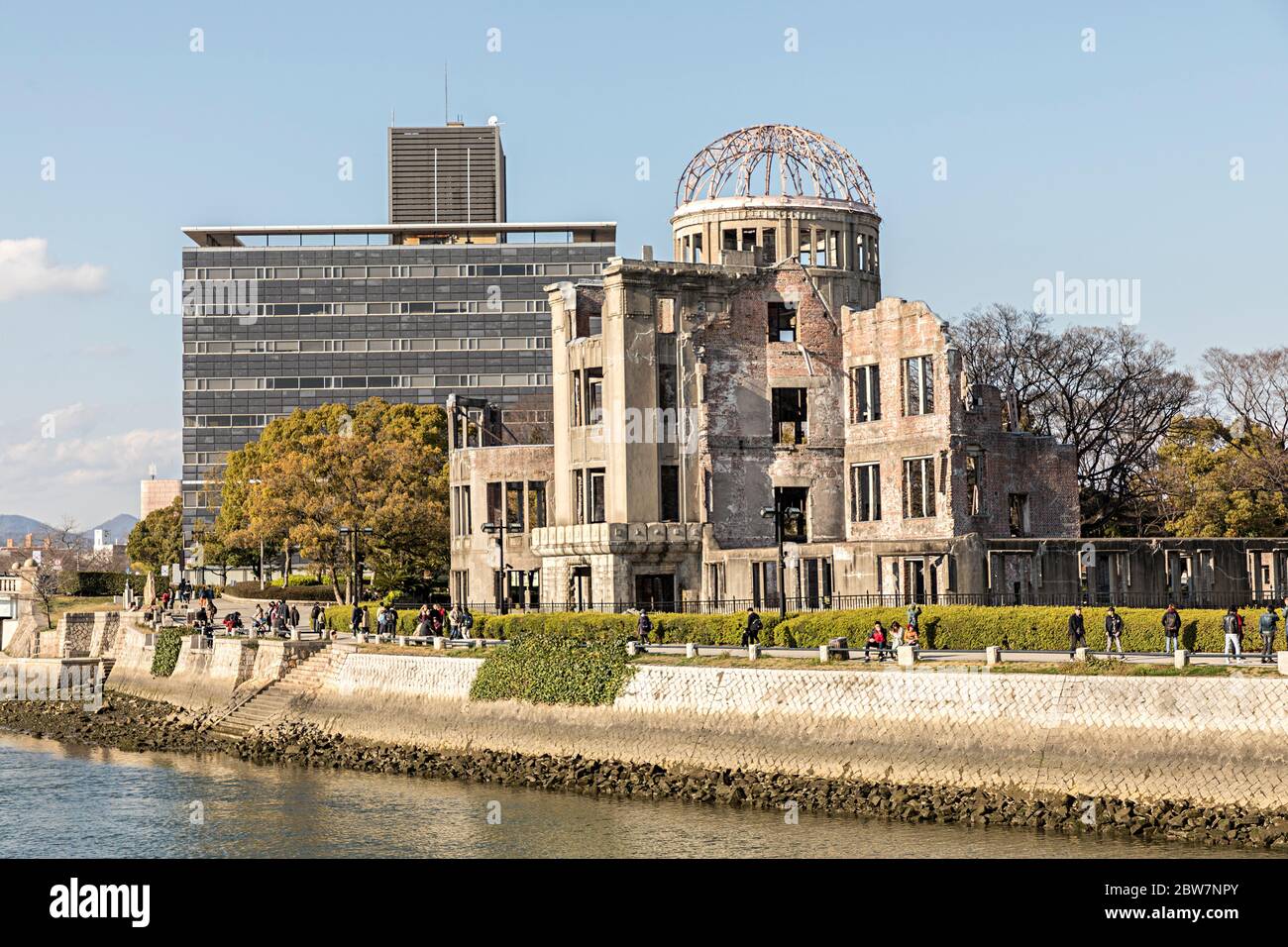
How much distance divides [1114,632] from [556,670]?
1575 cm

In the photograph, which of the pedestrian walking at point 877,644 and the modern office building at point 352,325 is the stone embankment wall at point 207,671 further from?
the modern office building at point 352,325

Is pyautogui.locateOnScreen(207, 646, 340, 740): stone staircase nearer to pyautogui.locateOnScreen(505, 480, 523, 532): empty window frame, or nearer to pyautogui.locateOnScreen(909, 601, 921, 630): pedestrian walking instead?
pyautogui.locateOnScreen(505, 480, 523, 532): empty window frame

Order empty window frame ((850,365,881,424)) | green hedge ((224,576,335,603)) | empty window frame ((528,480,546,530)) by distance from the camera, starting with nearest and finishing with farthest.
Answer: empty window frame ((850,365,881,424)) < empty window frame ((528,480,546,530)) < green hedge ((224,576,335,603))

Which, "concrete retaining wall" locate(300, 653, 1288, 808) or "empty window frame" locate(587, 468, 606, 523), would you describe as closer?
"concrete retaining wall" locate(300, 653, 1288, 808)

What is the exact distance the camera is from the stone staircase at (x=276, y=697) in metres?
57.5

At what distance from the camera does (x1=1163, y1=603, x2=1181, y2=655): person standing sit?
131 feet

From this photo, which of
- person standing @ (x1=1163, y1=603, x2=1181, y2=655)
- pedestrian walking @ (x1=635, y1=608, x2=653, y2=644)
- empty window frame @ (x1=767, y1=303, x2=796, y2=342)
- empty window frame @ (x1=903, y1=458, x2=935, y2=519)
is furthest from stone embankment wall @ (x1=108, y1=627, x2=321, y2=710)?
person standing @ (x1=1163, y1=603, x2=1181, y2=655)

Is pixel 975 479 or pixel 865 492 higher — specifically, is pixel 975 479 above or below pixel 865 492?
above

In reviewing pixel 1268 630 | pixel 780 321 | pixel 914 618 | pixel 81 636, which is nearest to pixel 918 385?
pixel 780 321

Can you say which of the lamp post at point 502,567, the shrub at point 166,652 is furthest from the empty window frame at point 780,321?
the shrub at point 166,652

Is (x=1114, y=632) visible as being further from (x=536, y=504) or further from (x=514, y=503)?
(x=514, y=503)

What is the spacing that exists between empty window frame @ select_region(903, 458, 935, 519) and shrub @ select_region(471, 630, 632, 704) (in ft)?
48.4

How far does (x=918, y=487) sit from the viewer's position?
201ft

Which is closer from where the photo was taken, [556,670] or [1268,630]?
[1268,630]
